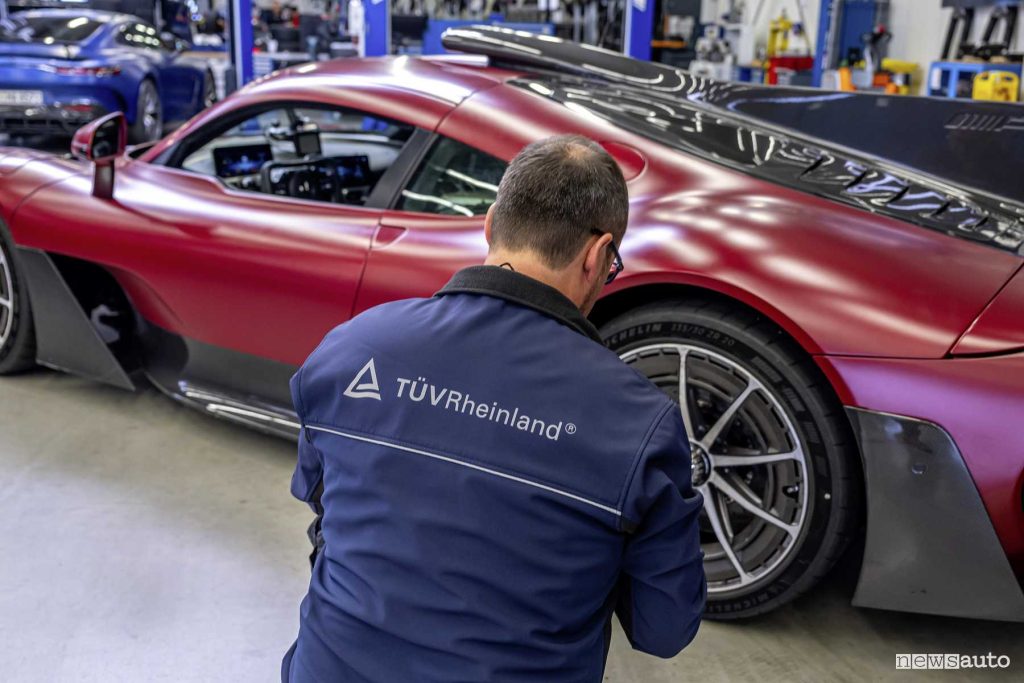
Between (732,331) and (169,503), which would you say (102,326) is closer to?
(169,503)

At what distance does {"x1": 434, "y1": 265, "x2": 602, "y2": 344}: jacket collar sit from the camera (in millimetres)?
1270

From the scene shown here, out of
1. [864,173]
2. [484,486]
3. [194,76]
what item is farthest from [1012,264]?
[194,76]

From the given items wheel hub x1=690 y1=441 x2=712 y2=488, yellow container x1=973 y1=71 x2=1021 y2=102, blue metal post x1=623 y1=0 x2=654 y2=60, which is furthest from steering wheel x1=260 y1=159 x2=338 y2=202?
blue metal post x1=623 y1=0 x2=654 y2=60

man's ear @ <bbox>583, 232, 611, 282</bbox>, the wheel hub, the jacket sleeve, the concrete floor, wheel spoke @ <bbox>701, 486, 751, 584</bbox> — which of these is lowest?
the concrete floor

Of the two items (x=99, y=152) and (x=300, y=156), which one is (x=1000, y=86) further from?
(x=99, y=152)

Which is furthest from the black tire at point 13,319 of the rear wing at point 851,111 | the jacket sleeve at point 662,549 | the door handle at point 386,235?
the jacket sleeve at point 662,549

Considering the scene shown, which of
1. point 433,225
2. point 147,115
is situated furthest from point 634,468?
point 147,115

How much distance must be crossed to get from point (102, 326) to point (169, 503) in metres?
0.78

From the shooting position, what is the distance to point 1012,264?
2.13 metres

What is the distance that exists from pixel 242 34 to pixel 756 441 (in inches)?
332

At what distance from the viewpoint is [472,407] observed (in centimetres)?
120

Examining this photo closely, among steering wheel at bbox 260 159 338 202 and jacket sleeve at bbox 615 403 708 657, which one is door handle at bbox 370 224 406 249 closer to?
steering wheel at bbox 260 159 338 202

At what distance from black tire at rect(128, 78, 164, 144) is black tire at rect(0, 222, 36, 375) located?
18.8ft

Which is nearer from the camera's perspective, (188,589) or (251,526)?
(188,589)
